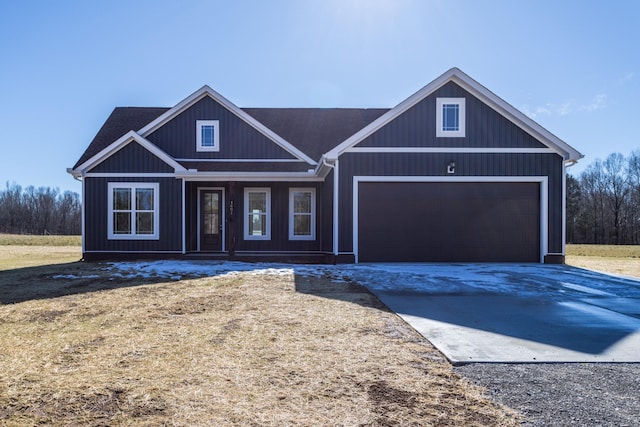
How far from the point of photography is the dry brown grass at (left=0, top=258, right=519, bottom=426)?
2.53 metres

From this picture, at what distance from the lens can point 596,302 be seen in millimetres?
6281

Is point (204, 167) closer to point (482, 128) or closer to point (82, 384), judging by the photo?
point (482, 128)

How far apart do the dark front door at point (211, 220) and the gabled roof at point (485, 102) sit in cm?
499

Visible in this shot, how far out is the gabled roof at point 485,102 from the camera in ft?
36.1

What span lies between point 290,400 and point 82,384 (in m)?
1.66

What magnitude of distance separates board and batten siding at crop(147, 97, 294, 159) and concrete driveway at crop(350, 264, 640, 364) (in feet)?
20.3

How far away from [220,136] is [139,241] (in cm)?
445

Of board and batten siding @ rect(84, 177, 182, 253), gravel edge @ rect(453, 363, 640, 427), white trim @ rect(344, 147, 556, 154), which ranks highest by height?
white trim @ rect(344, 147, 556, 154)

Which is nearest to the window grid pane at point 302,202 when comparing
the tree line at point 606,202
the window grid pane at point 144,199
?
the window grid pane at point 144,199

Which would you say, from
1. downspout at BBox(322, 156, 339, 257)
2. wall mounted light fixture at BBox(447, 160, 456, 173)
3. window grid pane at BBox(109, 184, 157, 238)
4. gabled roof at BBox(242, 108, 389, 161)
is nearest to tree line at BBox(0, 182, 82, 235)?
gabled roof at BBox(242, 108, 389, 161)

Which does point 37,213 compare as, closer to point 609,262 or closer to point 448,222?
point 448,222

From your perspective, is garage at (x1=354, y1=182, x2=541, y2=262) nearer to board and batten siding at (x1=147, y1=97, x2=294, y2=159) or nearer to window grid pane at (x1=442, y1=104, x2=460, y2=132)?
window grid pane at (x1=442, y1=104, x2=460, y2=132)

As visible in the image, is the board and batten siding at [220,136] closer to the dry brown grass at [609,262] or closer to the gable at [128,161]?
the gable at [128,161]

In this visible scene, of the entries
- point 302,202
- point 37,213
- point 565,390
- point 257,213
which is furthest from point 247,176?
point 37,213
